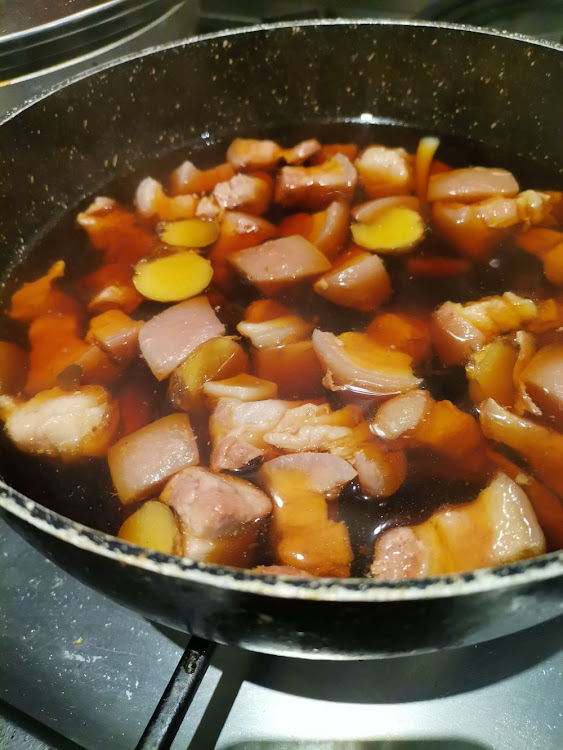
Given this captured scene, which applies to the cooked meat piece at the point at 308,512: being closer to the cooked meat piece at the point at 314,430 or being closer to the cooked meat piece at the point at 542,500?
the cooked meat piece at the point at 314,430

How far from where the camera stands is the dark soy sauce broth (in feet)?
3.72

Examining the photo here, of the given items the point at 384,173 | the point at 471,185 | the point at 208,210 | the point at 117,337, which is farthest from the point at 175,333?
the point at 471,185

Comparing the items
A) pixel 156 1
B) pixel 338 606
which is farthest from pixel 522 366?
pixel 156 1

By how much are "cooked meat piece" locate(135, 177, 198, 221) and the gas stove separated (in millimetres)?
1056

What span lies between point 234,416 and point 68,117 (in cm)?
108

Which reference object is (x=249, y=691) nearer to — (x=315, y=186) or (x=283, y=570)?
(x=283, y=570)

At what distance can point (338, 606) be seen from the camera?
70 cm

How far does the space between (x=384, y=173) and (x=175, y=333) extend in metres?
0.89

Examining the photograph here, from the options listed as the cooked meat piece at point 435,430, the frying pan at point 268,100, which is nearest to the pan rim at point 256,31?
the frying pan at point 268,100

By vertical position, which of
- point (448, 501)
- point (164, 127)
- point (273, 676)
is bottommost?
point (273, 676)

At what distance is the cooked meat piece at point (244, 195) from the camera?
1.76m

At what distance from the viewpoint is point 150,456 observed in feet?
3.89

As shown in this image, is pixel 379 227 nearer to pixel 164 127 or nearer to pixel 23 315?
pixel 164 127

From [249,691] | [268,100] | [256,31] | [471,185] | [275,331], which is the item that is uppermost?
[256,31]
